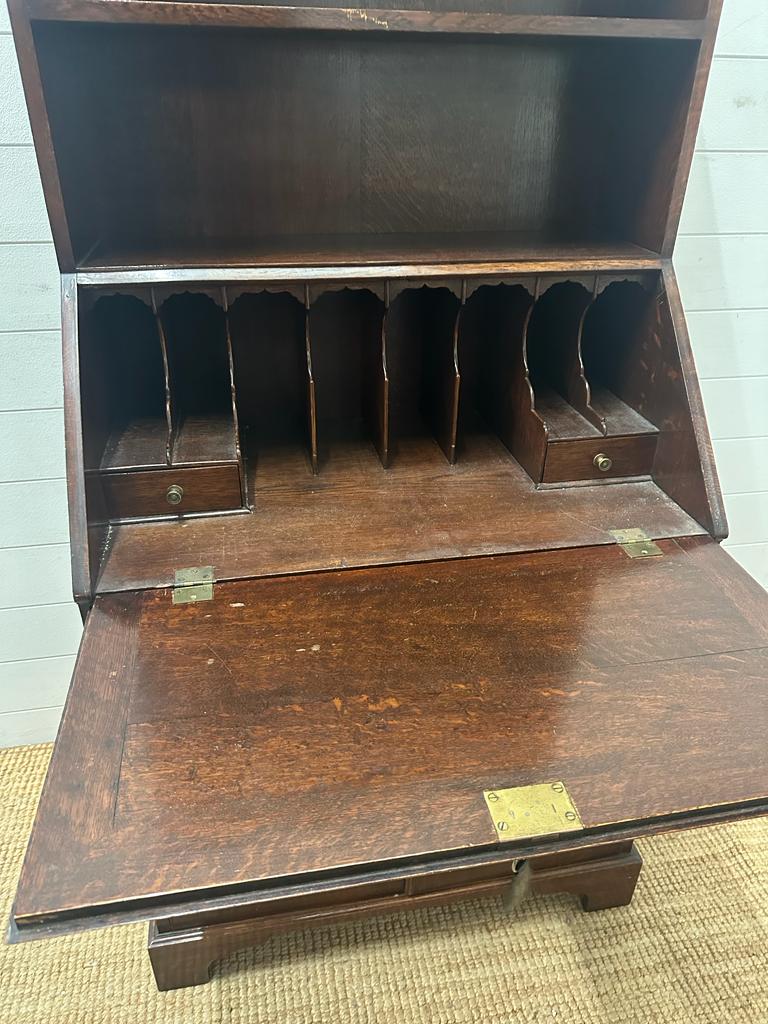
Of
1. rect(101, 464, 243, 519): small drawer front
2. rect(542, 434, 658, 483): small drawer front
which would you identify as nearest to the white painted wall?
rect(101, 464, 243, 519): small drawer front

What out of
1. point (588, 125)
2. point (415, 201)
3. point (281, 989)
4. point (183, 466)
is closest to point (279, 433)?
point (183, 466)

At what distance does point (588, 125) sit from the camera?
127 cm

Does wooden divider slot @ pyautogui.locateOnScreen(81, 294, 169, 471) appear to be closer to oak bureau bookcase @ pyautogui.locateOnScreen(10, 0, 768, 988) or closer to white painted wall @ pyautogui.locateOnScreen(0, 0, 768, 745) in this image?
oak bureau bookcase @ pyautogui.locateOnScreen(10, 0, 768, 988)

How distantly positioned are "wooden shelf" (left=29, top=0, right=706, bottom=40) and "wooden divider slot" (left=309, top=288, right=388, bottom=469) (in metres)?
0.40

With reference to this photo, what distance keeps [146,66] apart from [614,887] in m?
1.65

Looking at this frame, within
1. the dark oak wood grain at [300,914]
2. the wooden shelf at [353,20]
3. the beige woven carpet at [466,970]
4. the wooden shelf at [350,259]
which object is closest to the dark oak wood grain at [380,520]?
the wooden shelf at [350,259]

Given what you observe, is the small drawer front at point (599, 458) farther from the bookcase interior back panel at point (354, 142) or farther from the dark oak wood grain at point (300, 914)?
the dark oak wood grain at point (300, 914)

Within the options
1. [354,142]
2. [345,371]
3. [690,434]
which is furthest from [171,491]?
[690,434]

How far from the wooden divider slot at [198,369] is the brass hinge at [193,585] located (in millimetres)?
248

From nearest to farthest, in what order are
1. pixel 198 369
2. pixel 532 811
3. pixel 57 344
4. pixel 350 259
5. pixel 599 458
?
1. pixel 532 811
2. pixel 350 259
3. pixel 599 458
4. pixel 198 369
5. pixel 57 344

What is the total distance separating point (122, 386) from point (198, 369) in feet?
0.46

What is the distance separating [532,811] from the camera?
2.32 feet

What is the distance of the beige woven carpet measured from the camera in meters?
1.29

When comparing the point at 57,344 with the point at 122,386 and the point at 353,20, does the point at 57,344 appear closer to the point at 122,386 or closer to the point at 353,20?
the point at 122,386
